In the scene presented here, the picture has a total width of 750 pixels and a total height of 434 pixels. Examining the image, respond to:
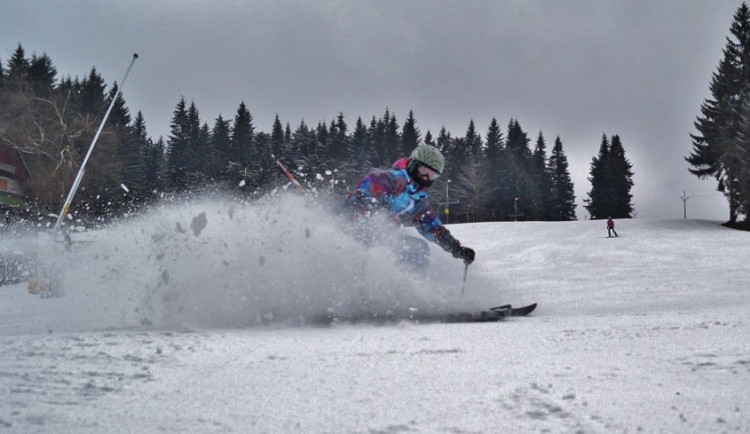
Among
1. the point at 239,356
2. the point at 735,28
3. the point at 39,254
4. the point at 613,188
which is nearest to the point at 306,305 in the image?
the point at 239,356

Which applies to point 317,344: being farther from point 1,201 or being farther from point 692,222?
point 692,222

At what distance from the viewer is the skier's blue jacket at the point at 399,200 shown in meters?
6.09

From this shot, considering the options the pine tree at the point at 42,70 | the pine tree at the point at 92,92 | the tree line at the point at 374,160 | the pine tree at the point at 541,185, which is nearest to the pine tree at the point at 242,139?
the tree line at the point at 374,160

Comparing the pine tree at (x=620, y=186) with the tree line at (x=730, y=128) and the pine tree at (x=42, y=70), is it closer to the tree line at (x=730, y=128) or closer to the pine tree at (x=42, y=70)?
the tree line at (x=730, y=128)

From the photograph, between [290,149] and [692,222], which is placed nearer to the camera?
[692,222]

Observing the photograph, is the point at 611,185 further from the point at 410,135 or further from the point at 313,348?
the point at 313,348

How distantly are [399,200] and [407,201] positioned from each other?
16cm

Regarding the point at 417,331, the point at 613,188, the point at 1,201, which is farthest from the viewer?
the point at 613,188

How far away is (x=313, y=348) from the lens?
3691 millimetres

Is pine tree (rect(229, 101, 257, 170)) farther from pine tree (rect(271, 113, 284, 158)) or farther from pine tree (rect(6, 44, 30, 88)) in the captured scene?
pine tree (rect(6, 44, 30, 88))

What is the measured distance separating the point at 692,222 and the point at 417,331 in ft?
128

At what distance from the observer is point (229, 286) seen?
17.6 feet

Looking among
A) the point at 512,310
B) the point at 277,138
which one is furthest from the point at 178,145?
the point at 512,310

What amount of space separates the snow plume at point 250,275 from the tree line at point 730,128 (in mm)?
37351
